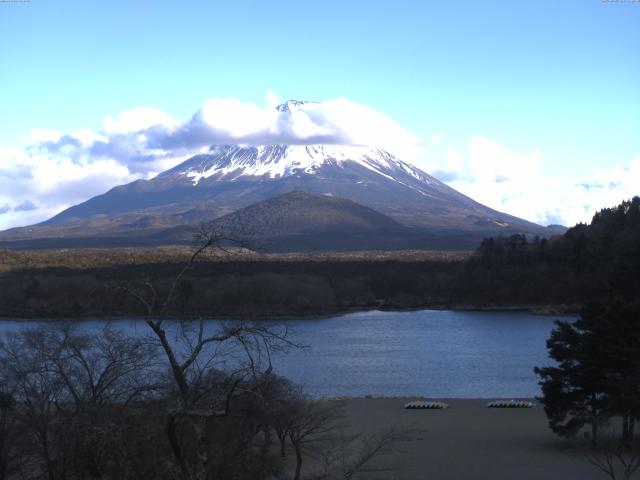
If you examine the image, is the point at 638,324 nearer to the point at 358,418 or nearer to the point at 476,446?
the point at 476,446

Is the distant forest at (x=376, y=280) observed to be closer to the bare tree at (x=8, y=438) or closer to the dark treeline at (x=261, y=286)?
the dark treeline at (x=261, y=286)

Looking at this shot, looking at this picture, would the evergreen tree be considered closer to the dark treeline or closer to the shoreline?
the dark treeline

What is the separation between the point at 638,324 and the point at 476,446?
4.02 metres

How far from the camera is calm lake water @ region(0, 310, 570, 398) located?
28688mm

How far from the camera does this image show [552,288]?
216 feet

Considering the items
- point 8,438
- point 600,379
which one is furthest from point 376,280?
point 8,438

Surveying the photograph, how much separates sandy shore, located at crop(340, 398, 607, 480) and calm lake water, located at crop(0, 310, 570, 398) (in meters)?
3.55

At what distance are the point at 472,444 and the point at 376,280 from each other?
57198 mm

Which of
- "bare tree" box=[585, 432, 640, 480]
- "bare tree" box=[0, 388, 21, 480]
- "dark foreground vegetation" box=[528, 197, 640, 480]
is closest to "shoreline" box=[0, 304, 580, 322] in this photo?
"dark foreground vegetation" box=[528, 197, 640, 480]

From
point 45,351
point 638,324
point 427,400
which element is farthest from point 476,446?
point 45,351

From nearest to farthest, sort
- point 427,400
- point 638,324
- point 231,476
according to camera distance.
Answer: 1. point 231,476
2. point 638,324
3. point 427,400

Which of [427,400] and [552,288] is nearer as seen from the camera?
[427,400]

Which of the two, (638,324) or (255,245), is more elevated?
(255,245)

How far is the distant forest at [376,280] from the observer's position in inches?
2386
